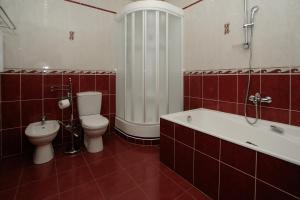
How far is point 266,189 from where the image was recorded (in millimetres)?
1032

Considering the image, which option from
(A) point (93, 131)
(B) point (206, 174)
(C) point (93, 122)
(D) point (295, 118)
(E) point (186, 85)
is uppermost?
(E) point (186, 85)

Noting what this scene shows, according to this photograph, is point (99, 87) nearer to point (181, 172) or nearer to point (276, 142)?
point (181, 172)

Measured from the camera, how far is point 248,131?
5.82 ft

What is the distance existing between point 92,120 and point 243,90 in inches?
76.8

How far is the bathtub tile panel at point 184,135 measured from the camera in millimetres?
1559

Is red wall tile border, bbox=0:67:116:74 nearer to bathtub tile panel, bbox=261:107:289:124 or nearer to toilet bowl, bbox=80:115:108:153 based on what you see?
toilet bowl, bbox=80:115:108:153

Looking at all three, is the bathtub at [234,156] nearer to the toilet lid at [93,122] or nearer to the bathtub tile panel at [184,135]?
the bathtub tile panel at [184,135]

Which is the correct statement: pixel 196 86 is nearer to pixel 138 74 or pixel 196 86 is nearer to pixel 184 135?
pixel 138 74

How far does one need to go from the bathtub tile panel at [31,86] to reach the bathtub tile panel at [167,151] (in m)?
1.78

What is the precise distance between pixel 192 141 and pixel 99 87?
71.2 inches

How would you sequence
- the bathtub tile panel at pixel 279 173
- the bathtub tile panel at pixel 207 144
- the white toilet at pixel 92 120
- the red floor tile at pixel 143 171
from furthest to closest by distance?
the white toilet at pixel 92 120
the red floor tile at pixel 143 171
the bathtub tile panel at pixel 207 144
the bathtub tile panel at pixel 279 173

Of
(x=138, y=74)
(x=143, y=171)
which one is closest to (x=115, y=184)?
(x=143, y=171)

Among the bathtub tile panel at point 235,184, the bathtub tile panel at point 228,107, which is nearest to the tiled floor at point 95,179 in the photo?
the bathtub tile panel at point 235,184

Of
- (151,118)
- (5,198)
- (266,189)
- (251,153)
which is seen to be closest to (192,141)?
(251,153)
